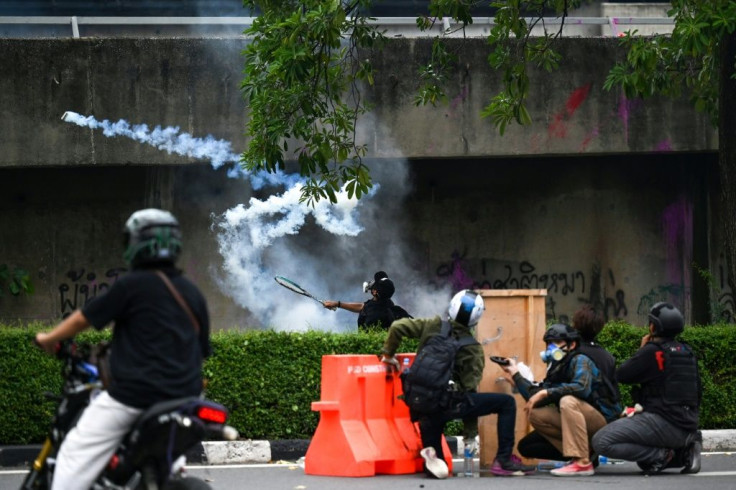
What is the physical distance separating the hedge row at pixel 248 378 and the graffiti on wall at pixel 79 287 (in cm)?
621

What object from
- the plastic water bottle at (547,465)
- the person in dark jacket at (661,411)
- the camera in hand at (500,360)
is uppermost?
the camera in hand at (500,360)

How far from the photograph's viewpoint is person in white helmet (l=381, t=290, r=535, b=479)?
30.5ft

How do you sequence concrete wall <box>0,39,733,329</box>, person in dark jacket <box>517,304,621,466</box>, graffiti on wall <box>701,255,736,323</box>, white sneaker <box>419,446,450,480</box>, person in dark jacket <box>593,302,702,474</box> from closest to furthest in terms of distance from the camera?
white sneaker <box>419,446,450,480</box> → person in dark jacket <box>593,302,702,474</box> → person in dark jacket <box>517,304,621,466</box> → concrete wall <box>0,39,733,329</box> → graffiti on wall <box>701,255,736,323</box>

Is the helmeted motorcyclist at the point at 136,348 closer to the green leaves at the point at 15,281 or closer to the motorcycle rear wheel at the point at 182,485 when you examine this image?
the motorcycle rear wheel at the point at 182,485

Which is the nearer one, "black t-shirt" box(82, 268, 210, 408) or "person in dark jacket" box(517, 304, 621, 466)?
"black t-shirt" box(82, 268, 210, 408)

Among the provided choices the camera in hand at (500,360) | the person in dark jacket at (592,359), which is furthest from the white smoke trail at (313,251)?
the camera in hand at (500,360)

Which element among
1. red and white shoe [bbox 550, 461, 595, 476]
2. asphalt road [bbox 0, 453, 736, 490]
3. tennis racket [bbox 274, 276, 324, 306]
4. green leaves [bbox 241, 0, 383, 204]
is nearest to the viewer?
asphalt road [bbox 0, 453, 736, 490]

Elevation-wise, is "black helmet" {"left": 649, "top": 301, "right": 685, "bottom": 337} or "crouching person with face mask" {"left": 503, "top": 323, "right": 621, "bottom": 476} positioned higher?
"black helmet" {"left": 649, "top": 301, "right": 685, "bottom": 337}

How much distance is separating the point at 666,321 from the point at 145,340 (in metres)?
5.45

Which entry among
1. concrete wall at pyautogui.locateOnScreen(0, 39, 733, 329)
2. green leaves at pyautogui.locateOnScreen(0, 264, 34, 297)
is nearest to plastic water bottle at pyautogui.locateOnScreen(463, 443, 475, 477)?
concrete wall at pyautogui.locateOnScreen(0, 39, 733, 329)

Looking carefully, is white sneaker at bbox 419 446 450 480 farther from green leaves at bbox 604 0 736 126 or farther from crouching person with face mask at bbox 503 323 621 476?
green leaves at bbox 604 0 736 126

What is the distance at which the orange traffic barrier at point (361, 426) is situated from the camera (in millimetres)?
9516

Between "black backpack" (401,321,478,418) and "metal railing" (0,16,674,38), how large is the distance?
874 cm

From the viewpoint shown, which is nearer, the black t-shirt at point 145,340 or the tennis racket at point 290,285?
the black t-shirt at point 145,340
